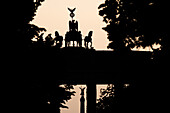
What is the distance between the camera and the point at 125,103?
831 inches

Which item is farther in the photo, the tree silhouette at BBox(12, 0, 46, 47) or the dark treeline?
the tree silhouette at BBox(12, 0, 46, 47)

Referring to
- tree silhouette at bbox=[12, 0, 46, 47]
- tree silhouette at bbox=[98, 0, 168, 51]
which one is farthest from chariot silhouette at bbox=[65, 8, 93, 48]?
tree silhouette at bbox=[12, 0, 46, 47]

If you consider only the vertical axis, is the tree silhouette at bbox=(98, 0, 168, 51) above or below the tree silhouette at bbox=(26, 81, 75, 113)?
above

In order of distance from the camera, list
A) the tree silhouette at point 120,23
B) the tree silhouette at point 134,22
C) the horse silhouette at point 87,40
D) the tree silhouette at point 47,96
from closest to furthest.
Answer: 1. the tree silhouette at point 47,96
2. the tree silhouette at point 134,22
3. the tree silhouette at point 120,23
4. the horse silhouette at point 87,40

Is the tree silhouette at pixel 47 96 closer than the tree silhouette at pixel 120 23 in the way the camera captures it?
Yes

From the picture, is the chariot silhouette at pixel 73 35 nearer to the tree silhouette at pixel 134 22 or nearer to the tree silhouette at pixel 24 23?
the tree silhouette at pixel 134 22

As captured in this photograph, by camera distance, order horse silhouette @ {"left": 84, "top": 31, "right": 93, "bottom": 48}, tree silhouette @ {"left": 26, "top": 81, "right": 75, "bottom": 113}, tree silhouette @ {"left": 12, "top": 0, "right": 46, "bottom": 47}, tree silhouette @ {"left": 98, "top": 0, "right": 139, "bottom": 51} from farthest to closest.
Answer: horse silhouette @ {"left": 84, "top": 31, "right": 93, "bottom": 48}, tree silhouette @ {"left": 98, "top": 0, "right": 139, "bottom": 51}, tree silhouette @ {"left": 12, "top": 0, "right": 46, "bottom": 47}, tree silhouette @ {"left": 26, "top": 81, "right": 75, "bottom": 113}

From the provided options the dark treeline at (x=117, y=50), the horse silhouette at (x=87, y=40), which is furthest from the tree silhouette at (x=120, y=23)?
the horse silhouette at (x=87, y=40)

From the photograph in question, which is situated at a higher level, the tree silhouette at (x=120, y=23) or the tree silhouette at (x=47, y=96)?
the tree silhouette at (x=120, y=23)

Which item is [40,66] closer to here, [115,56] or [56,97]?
[56,97]

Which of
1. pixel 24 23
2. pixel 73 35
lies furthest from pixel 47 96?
pixel 73 35

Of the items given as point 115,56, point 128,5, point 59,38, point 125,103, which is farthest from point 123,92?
point 59,38

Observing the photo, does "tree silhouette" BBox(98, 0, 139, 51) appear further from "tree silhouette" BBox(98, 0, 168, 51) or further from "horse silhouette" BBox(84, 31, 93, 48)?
"horse silhouette" BBox(84, 31, 93, 48)

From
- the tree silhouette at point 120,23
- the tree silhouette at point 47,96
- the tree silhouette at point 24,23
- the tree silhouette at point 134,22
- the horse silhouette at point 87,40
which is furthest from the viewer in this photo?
the horse silhouette at point 87,40
